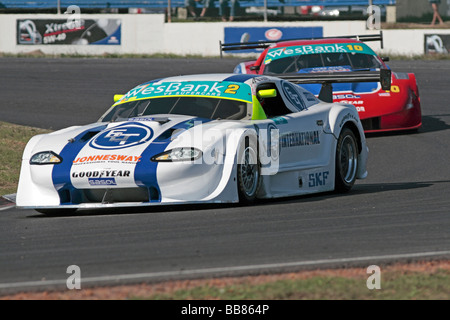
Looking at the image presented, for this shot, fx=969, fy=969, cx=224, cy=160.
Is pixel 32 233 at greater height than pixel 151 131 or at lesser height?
lesser

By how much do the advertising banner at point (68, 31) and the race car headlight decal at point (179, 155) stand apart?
24057 mm

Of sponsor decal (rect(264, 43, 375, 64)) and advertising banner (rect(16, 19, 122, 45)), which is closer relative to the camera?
sponsor decal (rect(264, 43, 375, 64))

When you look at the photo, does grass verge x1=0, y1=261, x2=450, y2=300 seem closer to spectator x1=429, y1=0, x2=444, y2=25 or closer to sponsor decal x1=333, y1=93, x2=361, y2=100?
sponsor decal x1=333, y1=93, x2=361, y2=100

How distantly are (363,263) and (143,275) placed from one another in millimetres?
1266

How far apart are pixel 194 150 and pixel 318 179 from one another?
6.03 feet

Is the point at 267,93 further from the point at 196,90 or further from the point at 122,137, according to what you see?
the point at 122,137

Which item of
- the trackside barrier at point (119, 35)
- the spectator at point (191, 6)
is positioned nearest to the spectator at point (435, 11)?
the trackside barrier at point (119, 35)

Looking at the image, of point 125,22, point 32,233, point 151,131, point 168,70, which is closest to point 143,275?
point 32,233

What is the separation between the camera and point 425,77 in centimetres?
2259

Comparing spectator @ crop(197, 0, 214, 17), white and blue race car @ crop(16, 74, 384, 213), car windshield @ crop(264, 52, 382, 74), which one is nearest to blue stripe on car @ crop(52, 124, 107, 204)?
white and blue race car @ crop(16, 74, 384, 213)

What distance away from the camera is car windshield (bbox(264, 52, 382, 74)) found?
1507 centimetres

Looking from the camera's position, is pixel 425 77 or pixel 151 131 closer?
pixel 151 131
